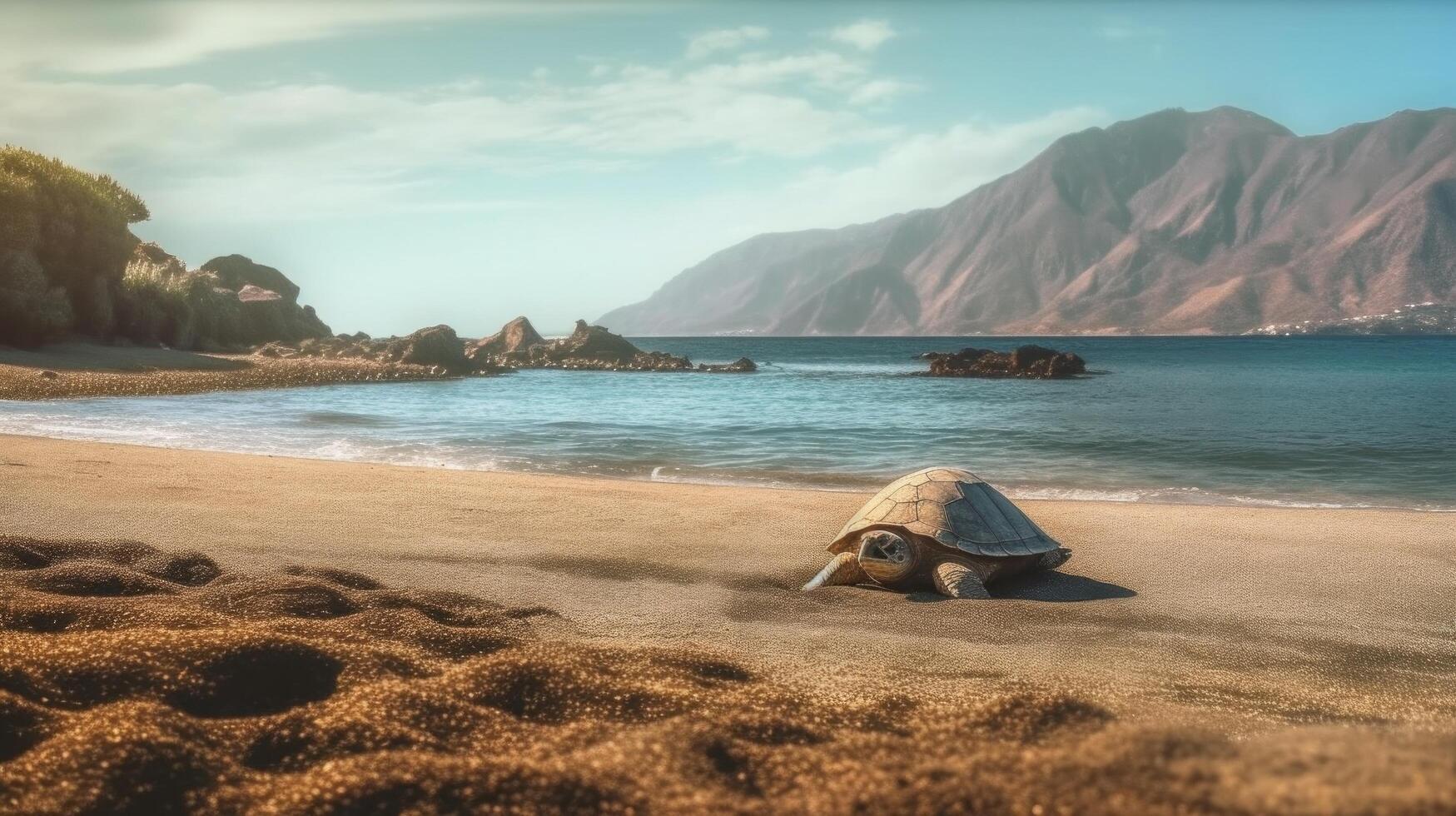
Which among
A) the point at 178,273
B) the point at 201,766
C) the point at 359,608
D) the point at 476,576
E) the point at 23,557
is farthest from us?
the point at 178,273

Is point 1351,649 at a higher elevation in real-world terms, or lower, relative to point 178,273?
lower

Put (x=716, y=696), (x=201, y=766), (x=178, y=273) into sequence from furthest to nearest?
(x=178, y=273), (x=716, y=696), (x=201, y=766)

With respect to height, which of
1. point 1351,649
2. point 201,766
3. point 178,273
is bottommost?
point 1351,649

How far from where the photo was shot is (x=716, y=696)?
3238mm

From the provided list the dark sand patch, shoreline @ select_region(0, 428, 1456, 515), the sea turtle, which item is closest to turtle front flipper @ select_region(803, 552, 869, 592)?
the sea turtle

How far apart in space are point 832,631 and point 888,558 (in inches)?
56.4

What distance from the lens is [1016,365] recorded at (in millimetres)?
46844

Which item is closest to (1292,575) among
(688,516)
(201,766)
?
(688,516)

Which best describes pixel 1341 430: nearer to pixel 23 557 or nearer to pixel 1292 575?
pixel 1292 575

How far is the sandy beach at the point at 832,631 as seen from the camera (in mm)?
1857

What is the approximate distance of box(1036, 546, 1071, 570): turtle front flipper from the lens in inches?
267

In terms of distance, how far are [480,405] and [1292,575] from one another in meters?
20.1

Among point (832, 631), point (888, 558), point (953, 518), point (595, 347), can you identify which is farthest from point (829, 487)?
point (595, 347)

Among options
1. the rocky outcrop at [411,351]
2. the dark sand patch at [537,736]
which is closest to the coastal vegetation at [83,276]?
the rocky outcrop at [411,351]
